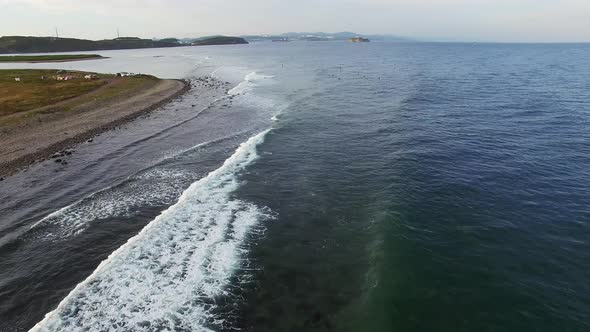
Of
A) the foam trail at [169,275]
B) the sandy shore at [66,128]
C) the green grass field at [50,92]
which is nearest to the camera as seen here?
the foam trail at [169,275]

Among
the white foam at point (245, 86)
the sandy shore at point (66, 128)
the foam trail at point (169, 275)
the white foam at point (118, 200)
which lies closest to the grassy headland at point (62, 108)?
the sandy shore at point (66, 128)

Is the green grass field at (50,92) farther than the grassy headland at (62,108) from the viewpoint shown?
Yes

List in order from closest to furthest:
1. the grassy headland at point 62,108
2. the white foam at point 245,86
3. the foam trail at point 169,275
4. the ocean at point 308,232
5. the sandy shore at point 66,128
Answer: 1. the foam trail at point 169,275
2. the ocean at point 308,232
3. the sandy shore at point 66,128
4. the grassy headland at point 62,108
5. the white foam at point 245,86

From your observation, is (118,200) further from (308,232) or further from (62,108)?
(62,108)

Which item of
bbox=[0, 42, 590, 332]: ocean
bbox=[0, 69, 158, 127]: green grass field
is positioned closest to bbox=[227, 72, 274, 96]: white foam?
bbox=[0, 69, 158, 127]: green grass field

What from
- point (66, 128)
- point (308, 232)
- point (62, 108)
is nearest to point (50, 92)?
point (62, 108)

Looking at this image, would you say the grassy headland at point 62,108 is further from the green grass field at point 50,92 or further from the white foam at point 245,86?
the white foam at point 245,86
